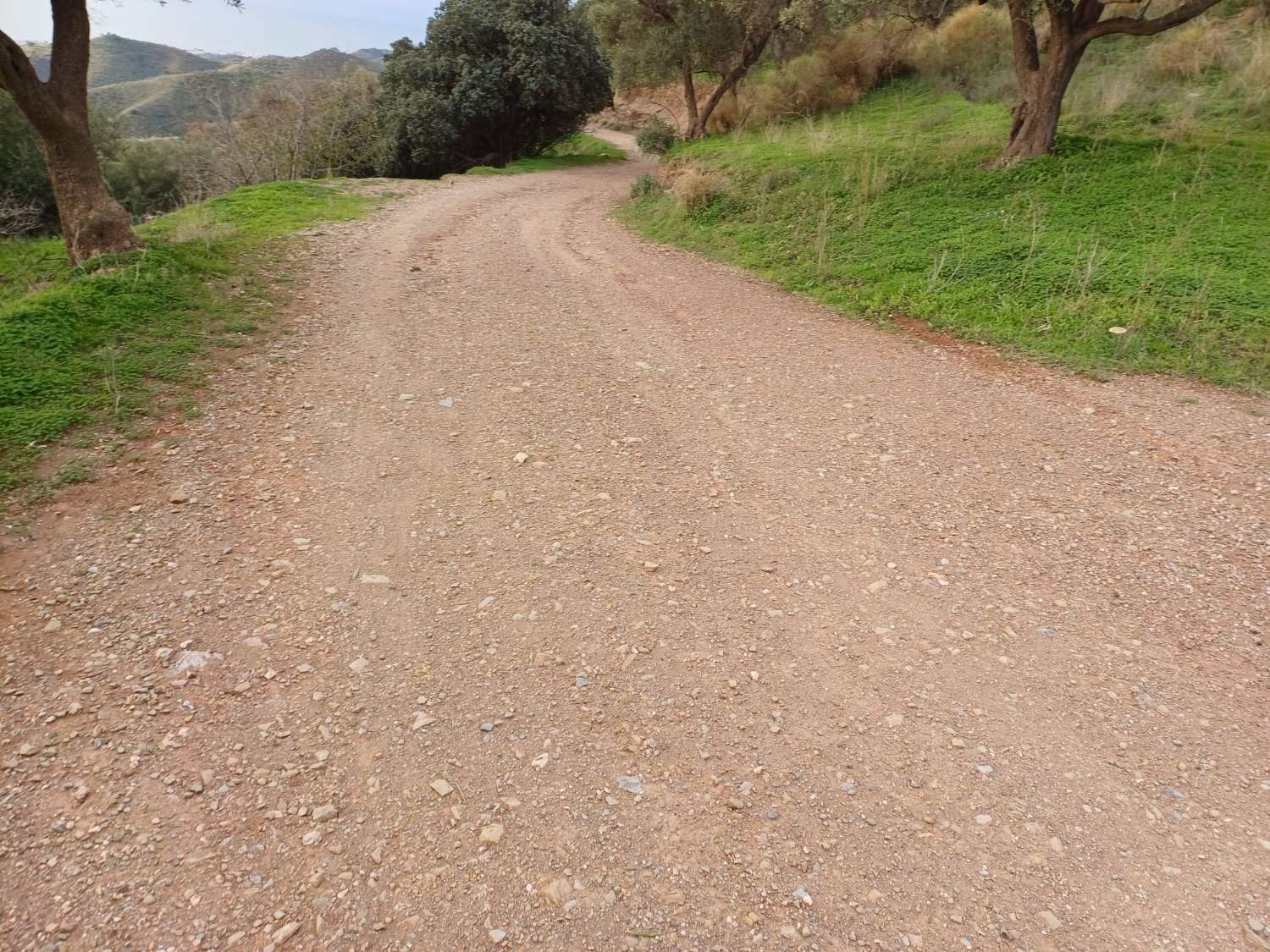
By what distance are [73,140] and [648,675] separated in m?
8.46

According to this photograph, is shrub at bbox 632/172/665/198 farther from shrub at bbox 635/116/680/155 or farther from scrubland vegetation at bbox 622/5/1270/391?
shrub at bbox 635/116/680/155

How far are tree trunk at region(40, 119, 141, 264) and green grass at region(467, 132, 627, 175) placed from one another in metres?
12.8

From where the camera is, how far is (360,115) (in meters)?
22.2

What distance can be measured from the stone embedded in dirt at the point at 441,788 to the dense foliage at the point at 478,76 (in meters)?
21.9

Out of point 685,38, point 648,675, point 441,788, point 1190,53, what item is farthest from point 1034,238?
point 685,38

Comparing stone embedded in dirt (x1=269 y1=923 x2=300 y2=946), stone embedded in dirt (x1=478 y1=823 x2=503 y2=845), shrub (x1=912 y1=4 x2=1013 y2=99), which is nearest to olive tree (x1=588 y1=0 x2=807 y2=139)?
shrub (x1=912 y1=4 x2=1013 y2=99)

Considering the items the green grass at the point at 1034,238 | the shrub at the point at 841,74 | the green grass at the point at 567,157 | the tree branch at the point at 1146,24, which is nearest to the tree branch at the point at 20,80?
the green grass at the point at 1034,238

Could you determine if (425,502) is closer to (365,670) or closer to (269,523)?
(269,523)

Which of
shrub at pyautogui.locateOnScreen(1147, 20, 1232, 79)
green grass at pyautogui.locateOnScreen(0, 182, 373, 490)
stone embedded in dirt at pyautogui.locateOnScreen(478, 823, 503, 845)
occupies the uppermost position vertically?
shrub at pyautogui.locateOnScreen(1147, 20, 1232, 79)

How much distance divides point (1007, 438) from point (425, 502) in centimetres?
432

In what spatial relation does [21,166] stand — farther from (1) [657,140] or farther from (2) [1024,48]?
(2) [1024,48]

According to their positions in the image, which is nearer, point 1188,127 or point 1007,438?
point 1007,438

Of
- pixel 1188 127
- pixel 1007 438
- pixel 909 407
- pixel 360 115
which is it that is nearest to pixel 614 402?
pixel 909 407

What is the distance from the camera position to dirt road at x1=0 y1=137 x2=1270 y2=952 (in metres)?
2.45
